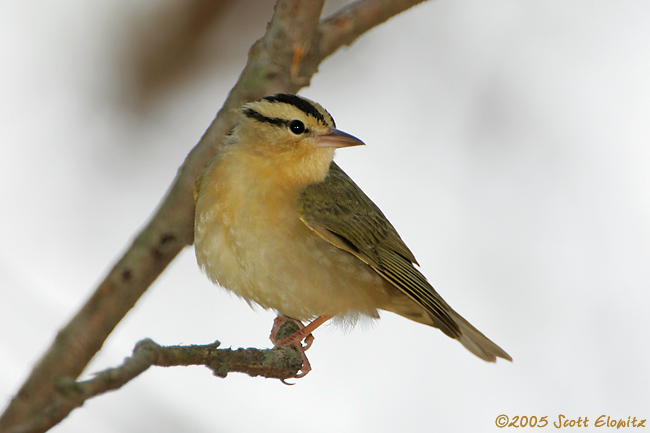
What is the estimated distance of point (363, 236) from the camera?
4.67 metres

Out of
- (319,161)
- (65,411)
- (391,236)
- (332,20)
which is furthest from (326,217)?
(65,411)

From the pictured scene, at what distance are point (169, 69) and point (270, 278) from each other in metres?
3.75

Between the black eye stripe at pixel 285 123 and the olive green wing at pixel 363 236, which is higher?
the black eye stripe at pixel 285 123

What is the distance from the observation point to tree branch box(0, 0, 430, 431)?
4.22 meters

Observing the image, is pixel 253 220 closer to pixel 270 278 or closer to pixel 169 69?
pixel 270 278

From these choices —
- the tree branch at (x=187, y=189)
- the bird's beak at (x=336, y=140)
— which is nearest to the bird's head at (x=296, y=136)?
the bird's beak at (x=336, y=140)

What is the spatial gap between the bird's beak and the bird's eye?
0.12m

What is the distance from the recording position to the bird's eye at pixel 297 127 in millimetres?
4566

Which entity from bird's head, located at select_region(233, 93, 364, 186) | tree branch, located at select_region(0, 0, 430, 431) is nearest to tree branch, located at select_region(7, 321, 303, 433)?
tree branch, located at select_region(0, 0, 430, 431)

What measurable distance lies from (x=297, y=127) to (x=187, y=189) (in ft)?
3.35

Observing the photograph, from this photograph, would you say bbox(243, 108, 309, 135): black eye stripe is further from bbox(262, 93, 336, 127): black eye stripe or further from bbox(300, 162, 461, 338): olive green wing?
bbox(300, 162, 461, 338): olive green wing

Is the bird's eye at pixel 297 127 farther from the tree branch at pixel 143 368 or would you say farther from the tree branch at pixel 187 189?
the tree branch at pixel 143 368

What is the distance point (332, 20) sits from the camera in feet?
16.7

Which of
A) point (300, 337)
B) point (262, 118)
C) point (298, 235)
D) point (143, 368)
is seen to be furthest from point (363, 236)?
point (143, 368)
